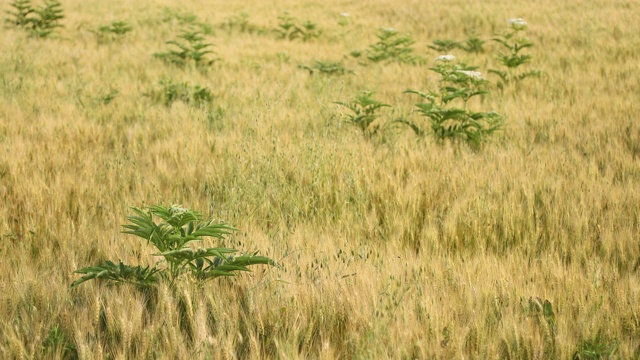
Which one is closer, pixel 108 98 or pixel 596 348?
pixel 596 348

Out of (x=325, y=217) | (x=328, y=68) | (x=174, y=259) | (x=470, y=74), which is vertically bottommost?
(x=325, y=217)

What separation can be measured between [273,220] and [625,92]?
15.7 feet

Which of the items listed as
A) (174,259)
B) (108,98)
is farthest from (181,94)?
(174,259)

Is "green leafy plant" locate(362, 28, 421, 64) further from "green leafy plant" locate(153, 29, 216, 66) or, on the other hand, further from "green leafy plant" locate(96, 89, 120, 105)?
"green leafy plant" locate(96, 89, 120, 105)

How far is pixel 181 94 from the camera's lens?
594cm

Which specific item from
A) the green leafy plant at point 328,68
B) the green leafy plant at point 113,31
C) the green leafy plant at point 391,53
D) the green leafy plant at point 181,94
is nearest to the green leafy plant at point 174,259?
the green leafy plant at point 181,94

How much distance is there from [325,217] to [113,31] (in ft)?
28.8

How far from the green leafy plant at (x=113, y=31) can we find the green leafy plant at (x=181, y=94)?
4677 mm

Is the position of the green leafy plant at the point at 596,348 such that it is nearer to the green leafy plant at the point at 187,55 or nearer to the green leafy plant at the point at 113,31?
the green leafy plant at the point at 187,55

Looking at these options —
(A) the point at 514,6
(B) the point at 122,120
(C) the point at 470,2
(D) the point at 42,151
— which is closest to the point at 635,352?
(D) the point at 42,151

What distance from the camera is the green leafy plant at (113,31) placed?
10.0 meters

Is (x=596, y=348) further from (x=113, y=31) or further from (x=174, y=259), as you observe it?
(x=113, y=31)

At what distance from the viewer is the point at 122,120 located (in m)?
4.99

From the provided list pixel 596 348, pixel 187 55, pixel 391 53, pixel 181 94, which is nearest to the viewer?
pixel 596 348
